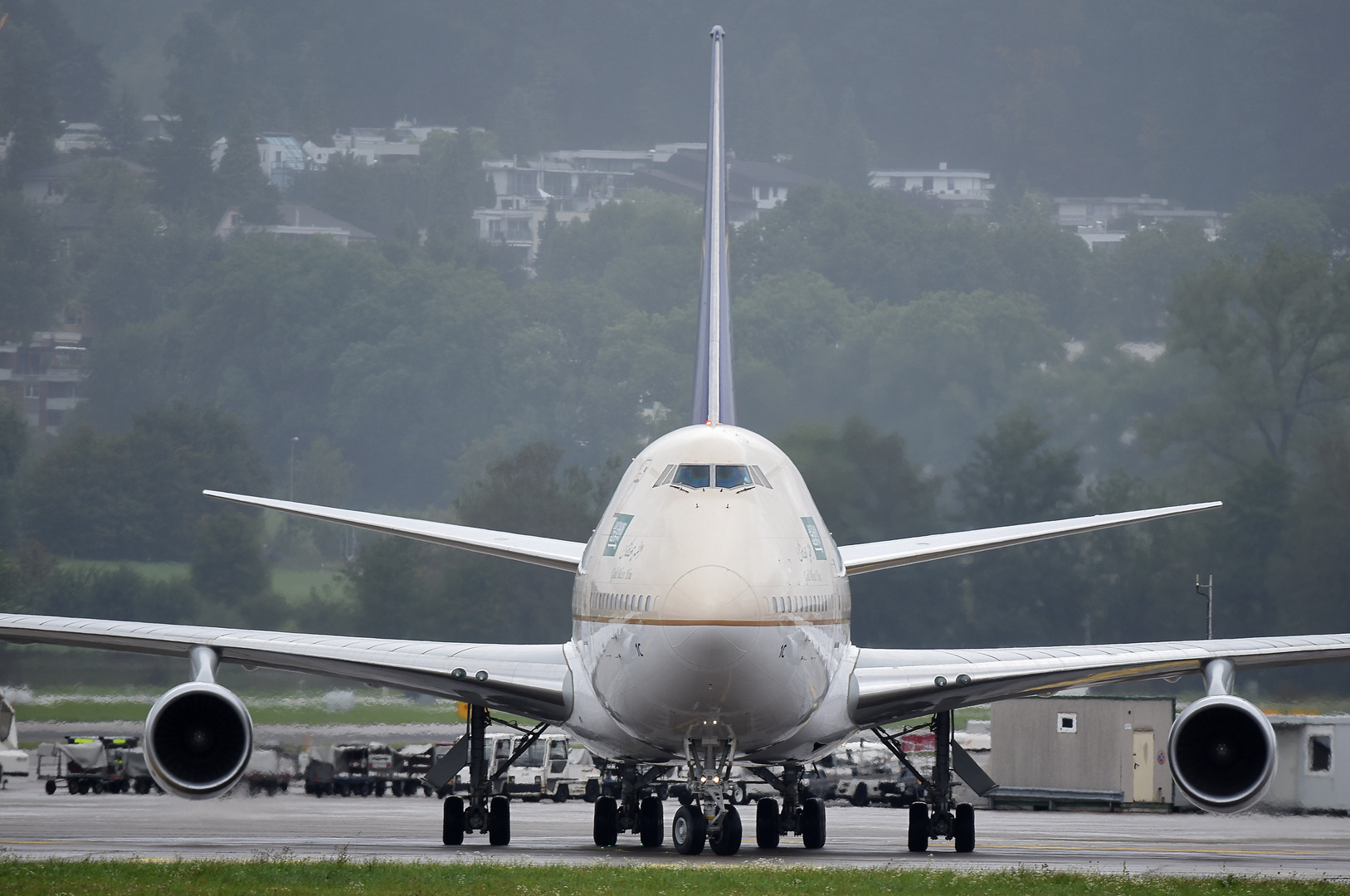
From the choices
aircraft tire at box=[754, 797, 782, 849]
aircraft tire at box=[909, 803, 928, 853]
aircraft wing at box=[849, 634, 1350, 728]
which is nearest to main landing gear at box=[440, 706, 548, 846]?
aircraft tire at box=[754, 797, 782, 849]

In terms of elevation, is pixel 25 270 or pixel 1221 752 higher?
pixel 25 270

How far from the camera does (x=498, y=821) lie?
25.0 metres

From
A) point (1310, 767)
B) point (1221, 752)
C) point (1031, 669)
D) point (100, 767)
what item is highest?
point (1031, 669)

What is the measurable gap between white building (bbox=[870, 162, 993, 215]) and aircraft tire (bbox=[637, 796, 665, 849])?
12783 cm

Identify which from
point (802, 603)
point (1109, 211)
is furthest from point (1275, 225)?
point (802, 603)

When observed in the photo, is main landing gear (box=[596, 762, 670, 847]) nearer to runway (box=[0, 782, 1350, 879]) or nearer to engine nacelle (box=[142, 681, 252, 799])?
runway (box=[0, 782, 1350, 879])

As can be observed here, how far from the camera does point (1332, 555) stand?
55.3m

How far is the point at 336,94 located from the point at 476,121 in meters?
14.5

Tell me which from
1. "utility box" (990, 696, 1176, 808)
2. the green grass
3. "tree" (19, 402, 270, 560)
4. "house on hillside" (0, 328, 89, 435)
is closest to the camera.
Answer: the green grass

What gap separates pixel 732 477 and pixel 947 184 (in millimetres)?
145321

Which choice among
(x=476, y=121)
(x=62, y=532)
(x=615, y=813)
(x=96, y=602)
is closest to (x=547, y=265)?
(x=476, y=121)

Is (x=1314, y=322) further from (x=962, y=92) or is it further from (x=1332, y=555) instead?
(x=962, y=92)

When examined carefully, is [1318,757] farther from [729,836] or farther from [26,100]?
[26,100]

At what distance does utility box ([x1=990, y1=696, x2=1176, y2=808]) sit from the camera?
138ft
